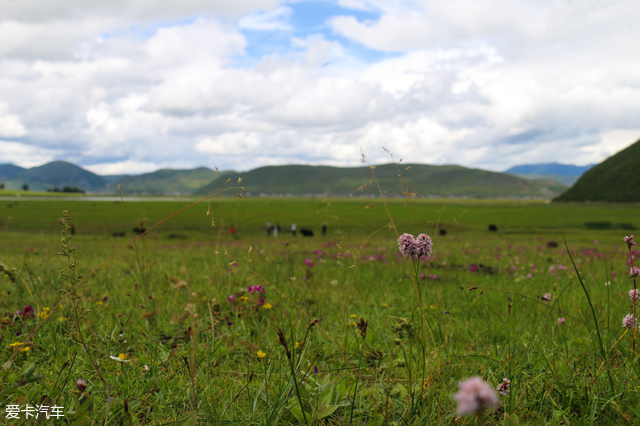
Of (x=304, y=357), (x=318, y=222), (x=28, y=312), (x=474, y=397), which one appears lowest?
(x=318, y=222)

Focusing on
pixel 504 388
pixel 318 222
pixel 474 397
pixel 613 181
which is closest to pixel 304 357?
pixel 504 388

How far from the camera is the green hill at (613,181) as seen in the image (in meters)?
136

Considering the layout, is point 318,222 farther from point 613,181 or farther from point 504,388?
point 613,181

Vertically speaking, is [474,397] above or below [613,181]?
below

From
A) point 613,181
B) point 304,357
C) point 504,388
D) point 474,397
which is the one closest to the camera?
point 474,397

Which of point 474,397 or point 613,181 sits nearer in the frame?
point 474,397

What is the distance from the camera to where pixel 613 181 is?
146125 mm

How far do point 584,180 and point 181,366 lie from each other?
198082 mm

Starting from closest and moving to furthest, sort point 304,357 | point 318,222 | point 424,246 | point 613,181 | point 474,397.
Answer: point 474,397 → point 424,246 → point 304,357 → point 318,222 → point 613,181

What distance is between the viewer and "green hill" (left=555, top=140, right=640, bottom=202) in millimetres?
135775

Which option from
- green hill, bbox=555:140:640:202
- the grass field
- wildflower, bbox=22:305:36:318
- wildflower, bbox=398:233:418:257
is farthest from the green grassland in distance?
green hill, bbox=555:140:640:202

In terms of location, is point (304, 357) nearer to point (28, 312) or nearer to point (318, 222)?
point (28, 312)

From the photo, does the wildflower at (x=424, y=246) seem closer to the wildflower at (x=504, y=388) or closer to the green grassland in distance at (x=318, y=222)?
the green grassland in distance at (x=318, y=222)

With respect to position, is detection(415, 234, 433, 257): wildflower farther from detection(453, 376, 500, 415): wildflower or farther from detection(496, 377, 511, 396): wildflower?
detection(453, 376, 500, 415): wildflower
